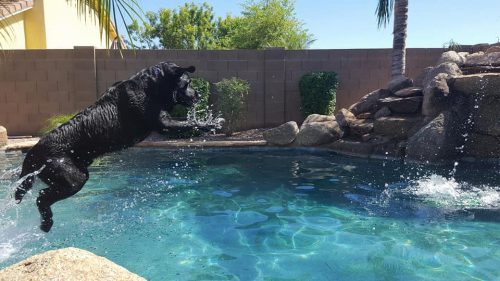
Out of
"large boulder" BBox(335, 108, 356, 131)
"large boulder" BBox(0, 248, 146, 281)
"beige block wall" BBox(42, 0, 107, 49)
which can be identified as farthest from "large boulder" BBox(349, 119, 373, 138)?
"beige block wall" BBox(42, 0, 107, 49)

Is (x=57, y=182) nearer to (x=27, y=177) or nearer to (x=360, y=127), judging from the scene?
(x=27, y=177)

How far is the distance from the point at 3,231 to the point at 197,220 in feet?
7.92

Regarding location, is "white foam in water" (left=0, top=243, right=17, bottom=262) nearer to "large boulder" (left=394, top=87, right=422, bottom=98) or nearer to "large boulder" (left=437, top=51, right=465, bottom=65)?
"large boulder" (left=394, top=87, right=422, bottom=98)

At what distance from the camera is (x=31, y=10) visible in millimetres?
16016

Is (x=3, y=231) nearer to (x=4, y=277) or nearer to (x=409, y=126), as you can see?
(x=4, y=277)

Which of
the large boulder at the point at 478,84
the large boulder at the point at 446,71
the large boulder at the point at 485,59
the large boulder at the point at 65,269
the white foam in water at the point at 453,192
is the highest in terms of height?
the large boulder at the point at 485,59

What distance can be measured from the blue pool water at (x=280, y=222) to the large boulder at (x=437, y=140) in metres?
0.37

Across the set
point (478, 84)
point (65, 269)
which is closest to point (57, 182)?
point (65, 269)

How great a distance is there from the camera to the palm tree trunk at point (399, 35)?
471 inches

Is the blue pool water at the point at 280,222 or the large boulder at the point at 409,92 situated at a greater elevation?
the large boulder at the point at 409,92

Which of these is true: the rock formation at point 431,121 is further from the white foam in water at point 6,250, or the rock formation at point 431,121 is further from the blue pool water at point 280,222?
the white foam in water at point 6,250

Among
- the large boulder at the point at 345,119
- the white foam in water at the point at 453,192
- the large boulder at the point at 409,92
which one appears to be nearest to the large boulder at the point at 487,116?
the large boulder at the point at 409,92

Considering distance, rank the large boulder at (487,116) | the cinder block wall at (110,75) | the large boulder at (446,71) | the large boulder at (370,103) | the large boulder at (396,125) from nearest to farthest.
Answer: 1. the large boulder at (487,116)
2. the large boulder at (396,125)
3. the large boulder at (446,71)
4. the large boulder at (370,103)
5. the cinder block wall at (110,75)

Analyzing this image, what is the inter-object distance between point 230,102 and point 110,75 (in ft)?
13.5
